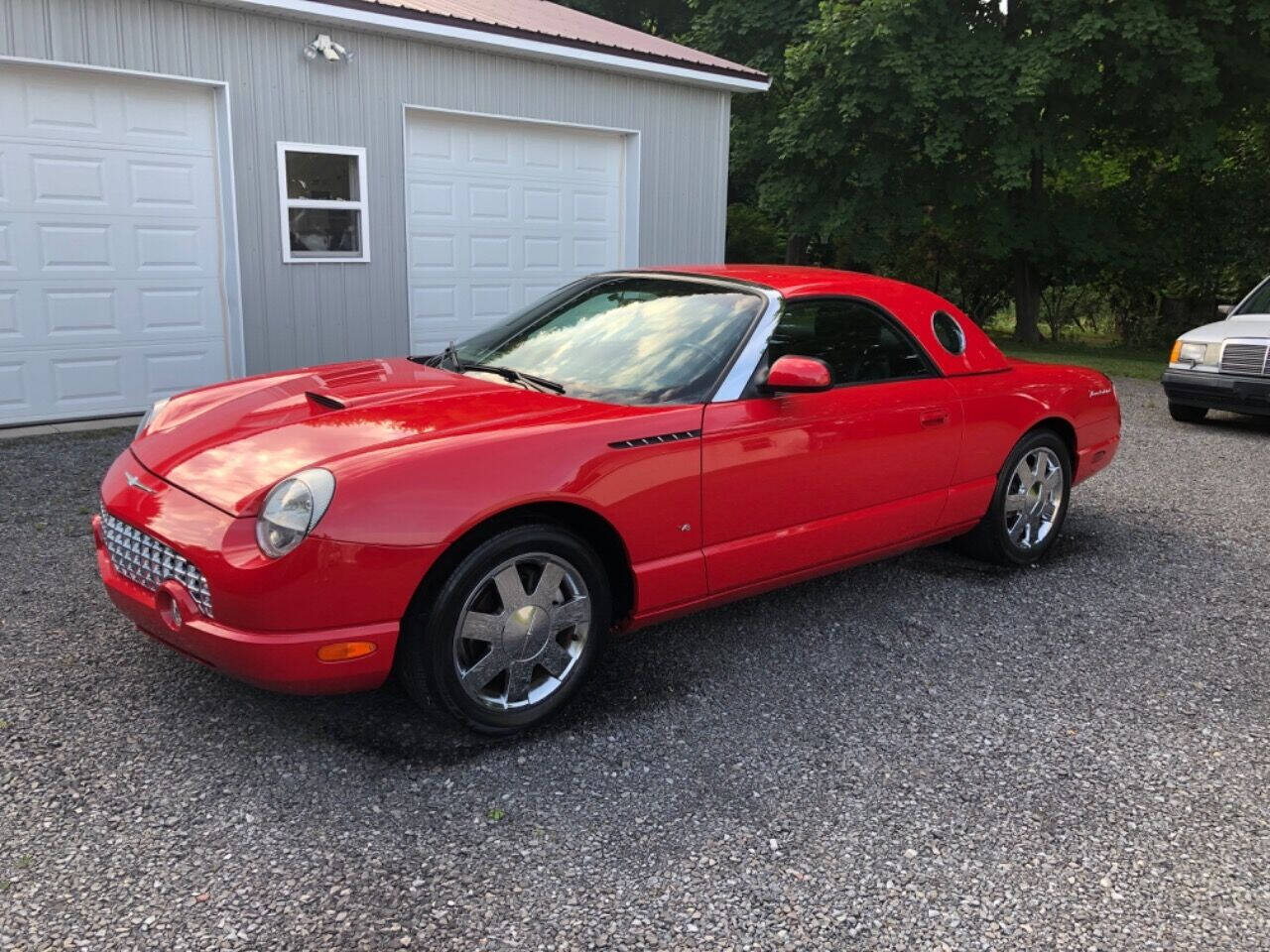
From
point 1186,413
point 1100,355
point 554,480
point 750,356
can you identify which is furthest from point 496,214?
point 1100,355

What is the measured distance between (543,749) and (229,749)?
965mm

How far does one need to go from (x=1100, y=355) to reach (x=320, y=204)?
44.4 feet

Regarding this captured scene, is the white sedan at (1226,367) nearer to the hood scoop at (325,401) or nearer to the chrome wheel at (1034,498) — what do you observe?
the chrome wheel at (1034,498)

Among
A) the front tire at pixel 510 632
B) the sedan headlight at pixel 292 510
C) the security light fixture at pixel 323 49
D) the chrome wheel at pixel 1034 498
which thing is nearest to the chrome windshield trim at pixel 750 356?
the front tire at pixel 510 632

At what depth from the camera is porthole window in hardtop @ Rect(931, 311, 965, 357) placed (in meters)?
4.69

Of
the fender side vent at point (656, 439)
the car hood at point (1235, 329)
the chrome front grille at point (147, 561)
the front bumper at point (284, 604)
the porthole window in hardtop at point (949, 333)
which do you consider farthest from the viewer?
the car hood at point (1235, 329)

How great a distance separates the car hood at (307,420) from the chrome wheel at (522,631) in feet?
1.58

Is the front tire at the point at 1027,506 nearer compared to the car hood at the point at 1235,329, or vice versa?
the front tire at the point at 1027,506

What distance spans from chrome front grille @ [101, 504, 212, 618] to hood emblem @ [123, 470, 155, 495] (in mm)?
122

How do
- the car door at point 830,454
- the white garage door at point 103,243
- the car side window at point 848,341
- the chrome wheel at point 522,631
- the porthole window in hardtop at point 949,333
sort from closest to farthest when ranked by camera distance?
1. the chrome wheel at point 522,631
2. the car door at point 830,454
3. the car side window at point 848,341
4. the porthole window in hardtop at point 949,333
5. the white garage door at point 103,243

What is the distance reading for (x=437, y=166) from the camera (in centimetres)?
987

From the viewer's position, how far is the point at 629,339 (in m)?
4.04

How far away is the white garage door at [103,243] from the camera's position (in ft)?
25.3

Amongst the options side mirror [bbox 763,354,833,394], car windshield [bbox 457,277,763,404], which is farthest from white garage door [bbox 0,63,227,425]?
side mirror [bbox 763,354,833,394]
